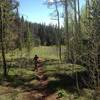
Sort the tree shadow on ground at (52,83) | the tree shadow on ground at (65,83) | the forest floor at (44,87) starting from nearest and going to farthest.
→ the forest floor at (44,87) → the tree shadow on ground at (65,83) → the tree shadow on ground at (52,83)

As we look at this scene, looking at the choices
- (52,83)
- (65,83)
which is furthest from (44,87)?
(65,83)

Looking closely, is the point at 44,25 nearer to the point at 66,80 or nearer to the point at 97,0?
the point at 66,80

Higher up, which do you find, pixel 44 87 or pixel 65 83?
pixel 65 83

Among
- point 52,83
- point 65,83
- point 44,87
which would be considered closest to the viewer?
point 44,87

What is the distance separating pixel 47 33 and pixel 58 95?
4885 inches

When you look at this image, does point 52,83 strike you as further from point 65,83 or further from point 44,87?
point 65,83

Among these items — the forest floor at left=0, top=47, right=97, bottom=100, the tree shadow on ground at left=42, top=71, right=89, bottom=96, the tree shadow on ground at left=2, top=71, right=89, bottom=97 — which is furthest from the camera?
the tree shadow on ground at left=2, top=71, right=89, bottom=97

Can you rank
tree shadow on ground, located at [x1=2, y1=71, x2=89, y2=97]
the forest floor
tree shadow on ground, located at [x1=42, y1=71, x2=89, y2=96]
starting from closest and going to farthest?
the forest floor → tree shadow on ground, located at [x1=42, y1=71, x2=89, y2=96] → tree shadow on ground, located at [x1=2, y1=71, x2=89, y2=97]

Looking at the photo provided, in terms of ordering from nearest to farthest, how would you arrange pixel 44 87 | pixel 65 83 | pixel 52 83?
pixel 44 87, pixel 65 83, pixel 52 83

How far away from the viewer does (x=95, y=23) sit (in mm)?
17531

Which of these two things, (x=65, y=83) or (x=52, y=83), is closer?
(x=65, y=83)

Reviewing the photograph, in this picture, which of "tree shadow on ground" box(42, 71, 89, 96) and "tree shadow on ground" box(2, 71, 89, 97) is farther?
"tree shadow on ground" box(2, 71, 89, 97)

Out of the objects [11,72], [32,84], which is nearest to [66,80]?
[32,84]

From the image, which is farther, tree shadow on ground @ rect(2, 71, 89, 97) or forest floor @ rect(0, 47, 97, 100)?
tree shadow on ground @ rect(2, 71, 89, 97)
